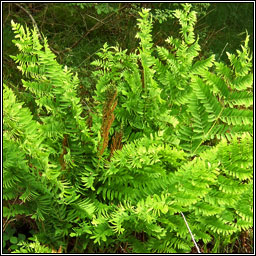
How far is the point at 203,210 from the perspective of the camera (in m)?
1.47

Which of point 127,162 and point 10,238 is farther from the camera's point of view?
point 10,238

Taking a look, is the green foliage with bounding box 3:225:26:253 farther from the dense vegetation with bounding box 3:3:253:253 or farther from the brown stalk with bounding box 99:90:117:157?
the brown stalk with bounding box 99:90:117:157

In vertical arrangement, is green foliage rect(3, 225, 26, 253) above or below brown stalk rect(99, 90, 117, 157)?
below

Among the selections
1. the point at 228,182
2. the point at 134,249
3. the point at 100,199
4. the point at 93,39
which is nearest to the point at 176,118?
the point at 228,182

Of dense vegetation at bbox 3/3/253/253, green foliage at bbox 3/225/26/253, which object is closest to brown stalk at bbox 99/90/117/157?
dense vegetation at bbox 3/3/253/253

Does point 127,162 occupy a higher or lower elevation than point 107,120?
lower

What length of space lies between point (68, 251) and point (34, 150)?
556 mm

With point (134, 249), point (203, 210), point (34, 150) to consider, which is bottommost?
point (134, 249)

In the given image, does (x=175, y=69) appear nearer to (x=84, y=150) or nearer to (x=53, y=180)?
(x=84, y=150)

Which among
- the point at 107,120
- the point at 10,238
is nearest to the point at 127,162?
the point at 107,120

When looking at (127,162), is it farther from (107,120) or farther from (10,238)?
(10,238)

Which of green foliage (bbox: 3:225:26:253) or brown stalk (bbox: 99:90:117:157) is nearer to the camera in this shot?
brown stalk (bbox: 99:90:117:157)

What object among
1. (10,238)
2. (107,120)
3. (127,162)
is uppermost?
(107,120)

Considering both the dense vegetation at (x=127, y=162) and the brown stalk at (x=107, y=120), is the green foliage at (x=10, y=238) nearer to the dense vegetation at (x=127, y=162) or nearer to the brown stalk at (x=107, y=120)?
the dense vegetation at (x=127, y=162)
